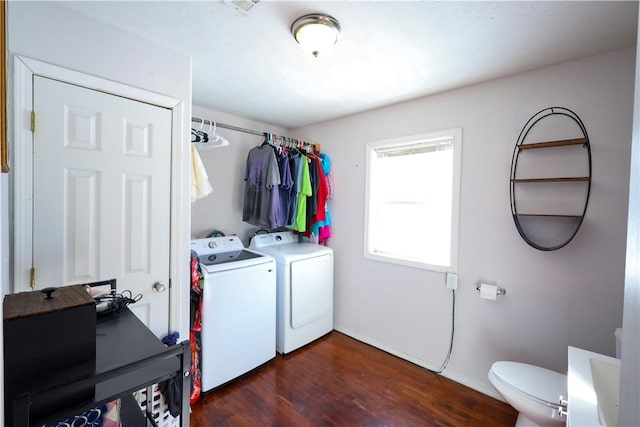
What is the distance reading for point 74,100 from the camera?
1.44 metres

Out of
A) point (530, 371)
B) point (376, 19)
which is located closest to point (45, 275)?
point (376, 19)

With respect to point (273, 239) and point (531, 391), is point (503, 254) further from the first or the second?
point (273, 239)

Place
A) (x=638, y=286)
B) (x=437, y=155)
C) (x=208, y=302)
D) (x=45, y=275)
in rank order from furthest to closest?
(x=437, y=155) < (x=208, y=302) < (x=45, y=275) < (x=638, y=286)

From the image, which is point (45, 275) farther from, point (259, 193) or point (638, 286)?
point (638, 286)

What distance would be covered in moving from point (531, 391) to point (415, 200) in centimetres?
153

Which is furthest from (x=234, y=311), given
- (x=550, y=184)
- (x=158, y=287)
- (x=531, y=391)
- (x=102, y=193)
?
(x=550, y=184)

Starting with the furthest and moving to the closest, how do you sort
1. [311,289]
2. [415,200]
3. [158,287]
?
1. [311,289]
2. [415,200]
3. [158,287]

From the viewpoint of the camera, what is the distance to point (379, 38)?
157 cm

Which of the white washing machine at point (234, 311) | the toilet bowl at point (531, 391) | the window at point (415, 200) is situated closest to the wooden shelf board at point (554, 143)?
the window at point (415, 200)

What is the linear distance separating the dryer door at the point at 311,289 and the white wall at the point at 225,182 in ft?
2.71

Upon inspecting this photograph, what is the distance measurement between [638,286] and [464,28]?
150 cm

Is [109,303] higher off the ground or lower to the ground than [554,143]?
lower

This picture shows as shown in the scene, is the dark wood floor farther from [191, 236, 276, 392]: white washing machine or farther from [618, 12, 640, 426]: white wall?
[618, 12, 640, 426]: white wall

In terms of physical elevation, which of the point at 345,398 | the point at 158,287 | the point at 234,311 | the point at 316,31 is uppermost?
the point at 316,31
